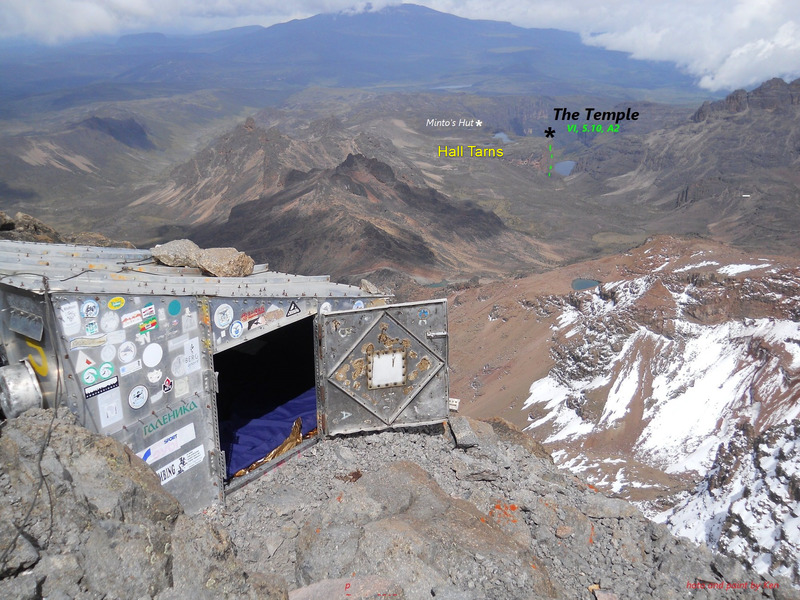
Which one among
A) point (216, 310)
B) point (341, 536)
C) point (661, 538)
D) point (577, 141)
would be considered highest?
point (216, 310)

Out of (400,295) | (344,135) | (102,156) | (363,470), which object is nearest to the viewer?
(363,470)

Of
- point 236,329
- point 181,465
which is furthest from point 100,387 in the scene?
point 236,329

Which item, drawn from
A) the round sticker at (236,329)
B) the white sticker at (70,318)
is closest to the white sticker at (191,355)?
the round sticker at (236,329)

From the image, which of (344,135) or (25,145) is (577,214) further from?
(25,145)

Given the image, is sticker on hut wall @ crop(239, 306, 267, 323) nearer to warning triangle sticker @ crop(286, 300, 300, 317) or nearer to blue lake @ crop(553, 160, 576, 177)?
warning triangle sticker @ crop(286, 300, 300, 317)

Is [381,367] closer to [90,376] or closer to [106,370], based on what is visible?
[106,370]

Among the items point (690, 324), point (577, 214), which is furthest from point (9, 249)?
point (577, 214)

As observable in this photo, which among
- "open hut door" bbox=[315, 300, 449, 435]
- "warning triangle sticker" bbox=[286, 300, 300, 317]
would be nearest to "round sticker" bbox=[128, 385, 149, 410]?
"warning triangle sticker" bbox=[286, 300, 300, 317]
